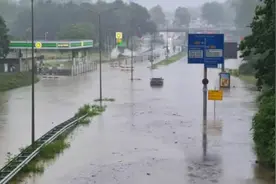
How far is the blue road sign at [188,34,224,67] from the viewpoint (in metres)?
26.4

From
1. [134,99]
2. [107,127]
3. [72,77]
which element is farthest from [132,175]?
[72,77]

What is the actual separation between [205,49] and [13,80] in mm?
25292

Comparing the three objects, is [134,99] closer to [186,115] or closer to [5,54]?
[186,115]

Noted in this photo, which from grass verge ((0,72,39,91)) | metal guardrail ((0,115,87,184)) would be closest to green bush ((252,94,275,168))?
metal guardrail ((0,115,87,184))

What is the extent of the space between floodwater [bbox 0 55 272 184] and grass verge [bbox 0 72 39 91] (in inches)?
151

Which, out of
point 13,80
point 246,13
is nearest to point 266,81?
point 13,80

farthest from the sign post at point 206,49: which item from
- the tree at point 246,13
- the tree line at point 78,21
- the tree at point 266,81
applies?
the tree at point 246,13

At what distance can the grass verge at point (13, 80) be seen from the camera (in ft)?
151

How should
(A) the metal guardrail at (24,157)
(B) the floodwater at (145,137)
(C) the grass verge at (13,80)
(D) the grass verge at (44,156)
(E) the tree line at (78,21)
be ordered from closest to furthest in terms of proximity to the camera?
(A) the metal guardrail at (24,157) → (B) the floodwater at (145,137) → (D) the grass verge at (44,156) → (C) the grass verge at (13,80) → (E) the tree line at (78,21)

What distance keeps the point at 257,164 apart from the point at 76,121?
1065 cm

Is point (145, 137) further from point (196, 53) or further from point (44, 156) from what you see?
point (196, 53)

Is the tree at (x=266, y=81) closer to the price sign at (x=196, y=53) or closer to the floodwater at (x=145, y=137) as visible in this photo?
the floodwater at (x=145, y=137)

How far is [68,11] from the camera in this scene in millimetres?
108938

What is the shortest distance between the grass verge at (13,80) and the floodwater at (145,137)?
12.6 feet
